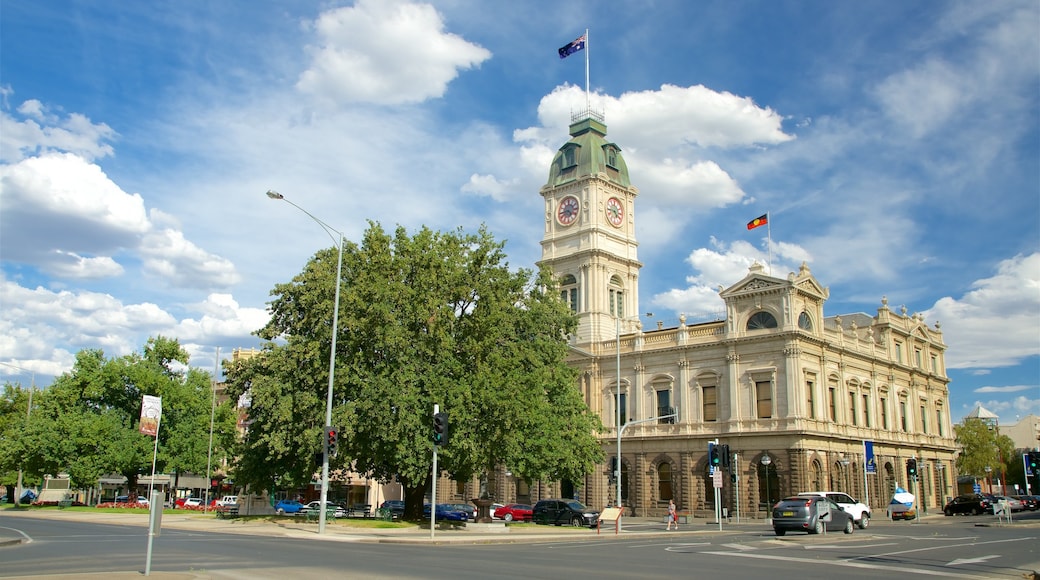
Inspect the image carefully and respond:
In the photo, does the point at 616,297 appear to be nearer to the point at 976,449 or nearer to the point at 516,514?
the point at 516,514

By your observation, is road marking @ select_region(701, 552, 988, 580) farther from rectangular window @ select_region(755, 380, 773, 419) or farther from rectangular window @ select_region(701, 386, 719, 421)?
rectangular window @ select_region(701, 386, 719, 421)

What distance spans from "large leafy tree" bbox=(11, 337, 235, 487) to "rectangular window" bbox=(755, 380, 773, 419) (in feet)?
125

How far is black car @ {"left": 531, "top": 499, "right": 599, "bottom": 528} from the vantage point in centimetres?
4556

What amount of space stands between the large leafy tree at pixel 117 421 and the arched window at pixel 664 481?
33247mm

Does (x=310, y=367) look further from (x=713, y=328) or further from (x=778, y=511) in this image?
(x=713, y=328)

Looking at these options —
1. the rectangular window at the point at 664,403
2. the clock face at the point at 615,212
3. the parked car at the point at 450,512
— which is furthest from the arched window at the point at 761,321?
the parked car at the point at 450,512

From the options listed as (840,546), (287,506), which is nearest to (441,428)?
(840,546)

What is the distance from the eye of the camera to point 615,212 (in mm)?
79438

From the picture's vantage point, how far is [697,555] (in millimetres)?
22469

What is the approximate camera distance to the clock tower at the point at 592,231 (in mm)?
75312

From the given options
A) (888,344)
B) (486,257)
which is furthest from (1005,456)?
(486,257)

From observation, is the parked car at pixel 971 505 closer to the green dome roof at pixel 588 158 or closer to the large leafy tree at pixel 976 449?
the large leafy tree at pixel 976 449

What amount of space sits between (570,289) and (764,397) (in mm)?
23297

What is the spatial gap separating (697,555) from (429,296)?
18.0 m
